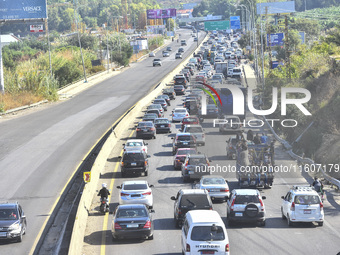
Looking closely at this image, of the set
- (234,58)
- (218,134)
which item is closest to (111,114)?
(218,134)

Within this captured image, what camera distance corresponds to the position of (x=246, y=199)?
2542 centimetres

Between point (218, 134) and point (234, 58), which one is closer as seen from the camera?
point (218, 134)

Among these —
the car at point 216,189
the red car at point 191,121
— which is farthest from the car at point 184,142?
A: the car at point 216,189

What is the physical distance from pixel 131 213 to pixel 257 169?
38.4ft

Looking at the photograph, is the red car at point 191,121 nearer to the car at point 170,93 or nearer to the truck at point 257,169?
the truck at point 257,169

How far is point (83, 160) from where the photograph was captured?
42219mm

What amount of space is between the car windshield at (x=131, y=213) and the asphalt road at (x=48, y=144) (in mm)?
3654

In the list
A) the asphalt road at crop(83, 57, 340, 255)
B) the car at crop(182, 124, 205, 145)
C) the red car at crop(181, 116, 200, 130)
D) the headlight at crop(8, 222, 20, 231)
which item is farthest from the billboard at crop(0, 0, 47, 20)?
the headlight at crop(8, 222, 20, 231)

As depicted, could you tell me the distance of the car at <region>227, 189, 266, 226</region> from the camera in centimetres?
2528

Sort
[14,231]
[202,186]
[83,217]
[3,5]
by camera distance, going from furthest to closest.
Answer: [3,5], [202,186], [83,217], [14,231]

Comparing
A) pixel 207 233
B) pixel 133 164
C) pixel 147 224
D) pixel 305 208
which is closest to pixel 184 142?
pixel 133 164

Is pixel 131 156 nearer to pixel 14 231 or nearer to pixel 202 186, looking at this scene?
pixel 202 186

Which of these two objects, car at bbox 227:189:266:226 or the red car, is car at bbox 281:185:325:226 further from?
the red car

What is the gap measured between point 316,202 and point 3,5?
57250 millimetres
